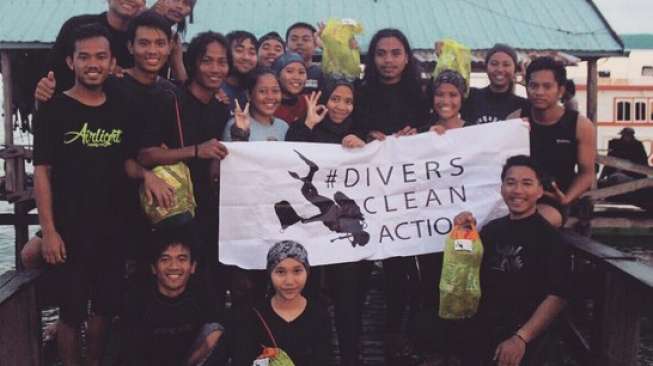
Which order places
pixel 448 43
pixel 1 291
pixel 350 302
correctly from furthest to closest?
pixel 448 43 → pixel 350 302 → pixel 1 291

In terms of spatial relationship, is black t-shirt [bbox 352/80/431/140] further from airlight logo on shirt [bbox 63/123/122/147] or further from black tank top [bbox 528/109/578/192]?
airlight logo on shirt [bbox 63/123/122/147]

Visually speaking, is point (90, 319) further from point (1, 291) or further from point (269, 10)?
point (269, 10)

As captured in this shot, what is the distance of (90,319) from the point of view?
4.30 meters

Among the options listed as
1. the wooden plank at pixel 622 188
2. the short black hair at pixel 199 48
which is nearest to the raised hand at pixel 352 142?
the short black hair at pixel 199 48

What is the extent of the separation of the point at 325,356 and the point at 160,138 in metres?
1.60

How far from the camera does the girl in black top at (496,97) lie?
5496 mm

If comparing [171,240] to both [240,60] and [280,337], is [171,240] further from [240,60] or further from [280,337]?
[240,60]

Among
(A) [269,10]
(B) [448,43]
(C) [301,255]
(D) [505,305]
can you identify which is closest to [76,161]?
(C) [301,255]

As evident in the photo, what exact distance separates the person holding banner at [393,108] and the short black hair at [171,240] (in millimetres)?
1381

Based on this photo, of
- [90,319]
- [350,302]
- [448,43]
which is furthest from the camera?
[448,43]

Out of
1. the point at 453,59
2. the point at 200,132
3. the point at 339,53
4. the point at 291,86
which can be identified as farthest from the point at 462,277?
the point at 339,53

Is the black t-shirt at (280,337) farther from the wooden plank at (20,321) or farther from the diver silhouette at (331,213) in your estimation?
the wooden plank at (20,321)

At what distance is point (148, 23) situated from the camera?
4.49 meters

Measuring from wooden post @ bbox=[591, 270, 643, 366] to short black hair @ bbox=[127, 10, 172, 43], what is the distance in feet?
9.95
